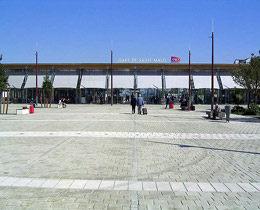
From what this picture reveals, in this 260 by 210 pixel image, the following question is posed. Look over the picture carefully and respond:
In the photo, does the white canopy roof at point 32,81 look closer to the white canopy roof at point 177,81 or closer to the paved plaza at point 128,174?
the white canopy roof at point 177,81

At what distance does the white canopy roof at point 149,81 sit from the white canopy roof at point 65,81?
446 inches

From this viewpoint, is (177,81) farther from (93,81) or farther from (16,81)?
(16,81)

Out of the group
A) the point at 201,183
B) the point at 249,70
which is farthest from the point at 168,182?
the point at 249,70

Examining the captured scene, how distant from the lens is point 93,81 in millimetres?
49594

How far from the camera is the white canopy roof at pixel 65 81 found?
49125 millimetres

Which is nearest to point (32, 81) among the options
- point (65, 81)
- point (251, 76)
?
point (65, 81)

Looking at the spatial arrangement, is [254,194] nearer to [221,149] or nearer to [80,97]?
[221,149]

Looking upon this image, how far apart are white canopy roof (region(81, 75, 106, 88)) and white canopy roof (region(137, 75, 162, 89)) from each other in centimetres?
631

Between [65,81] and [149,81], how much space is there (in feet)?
48.9

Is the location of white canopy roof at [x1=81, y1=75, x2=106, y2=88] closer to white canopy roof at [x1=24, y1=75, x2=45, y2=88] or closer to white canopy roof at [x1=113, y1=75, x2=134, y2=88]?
white canopy roof at [x1=113, y1=75, x2=134, y2=88]

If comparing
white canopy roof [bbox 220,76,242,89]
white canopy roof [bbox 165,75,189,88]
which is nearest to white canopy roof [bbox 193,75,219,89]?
white canopy roof [bbox 220,76,242,89]

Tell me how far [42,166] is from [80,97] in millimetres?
43679

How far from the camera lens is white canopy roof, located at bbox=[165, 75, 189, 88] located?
159ft

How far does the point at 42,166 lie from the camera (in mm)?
6836
